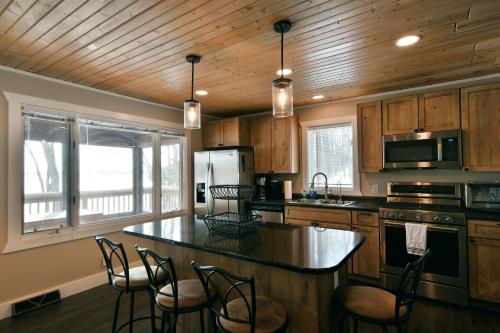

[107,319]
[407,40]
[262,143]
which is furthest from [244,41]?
[107,319]

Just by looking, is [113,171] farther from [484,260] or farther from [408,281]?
[484,260]

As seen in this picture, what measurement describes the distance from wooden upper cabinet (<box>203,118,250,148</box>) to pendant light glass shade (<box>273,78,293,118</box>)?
8.56ft

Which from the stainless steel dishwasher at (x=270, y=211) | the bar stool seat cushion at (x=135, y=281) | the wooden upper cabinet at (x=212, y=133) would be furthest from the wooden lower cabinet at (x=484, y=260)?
the wooden upper cabinet at (x=212, y=133)

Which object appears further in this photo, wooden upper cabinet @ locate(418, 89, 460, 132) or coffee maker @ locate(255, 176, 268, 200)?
coffee maker @ locate(255, 176, 268, 200)

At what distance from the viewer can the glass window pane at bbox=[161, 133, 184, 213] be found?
435 centimetres

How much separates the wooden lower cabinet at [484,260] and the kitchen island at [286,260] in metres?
1.64

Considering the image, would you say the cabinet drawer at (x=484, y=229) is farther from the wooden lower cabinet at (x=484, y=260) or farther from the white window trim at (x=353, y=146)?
the white window trim at (x=353, y=146)

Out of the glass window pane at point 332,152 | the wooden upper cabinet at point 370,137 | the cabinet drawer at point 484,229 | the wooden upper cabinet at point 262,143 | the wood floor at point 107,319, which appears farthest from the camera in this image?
the wooden upper cabinet at point 262,143

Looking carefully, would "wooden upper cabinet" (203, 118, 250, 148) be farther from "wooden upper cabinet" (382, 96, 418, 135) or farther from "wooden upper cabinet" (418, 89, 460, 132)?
"wooden upper cabinet" (418, 89, 460, 132)

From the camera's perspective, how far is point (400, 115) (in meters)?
3.41

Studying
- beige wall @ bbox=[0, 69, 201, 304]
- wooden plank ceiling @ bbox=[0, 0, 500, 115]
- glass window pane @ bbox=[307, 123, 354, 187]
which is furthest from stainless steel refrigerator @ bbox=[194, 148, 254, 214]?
beige wall @ bbox=[0, 69, 201, 304]

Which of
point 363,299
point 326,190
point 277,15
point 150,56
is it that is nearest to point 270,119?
point 326,190

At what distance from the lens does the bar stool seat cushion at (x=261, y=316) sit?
140cm

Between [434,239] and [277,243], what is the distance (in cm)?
207
